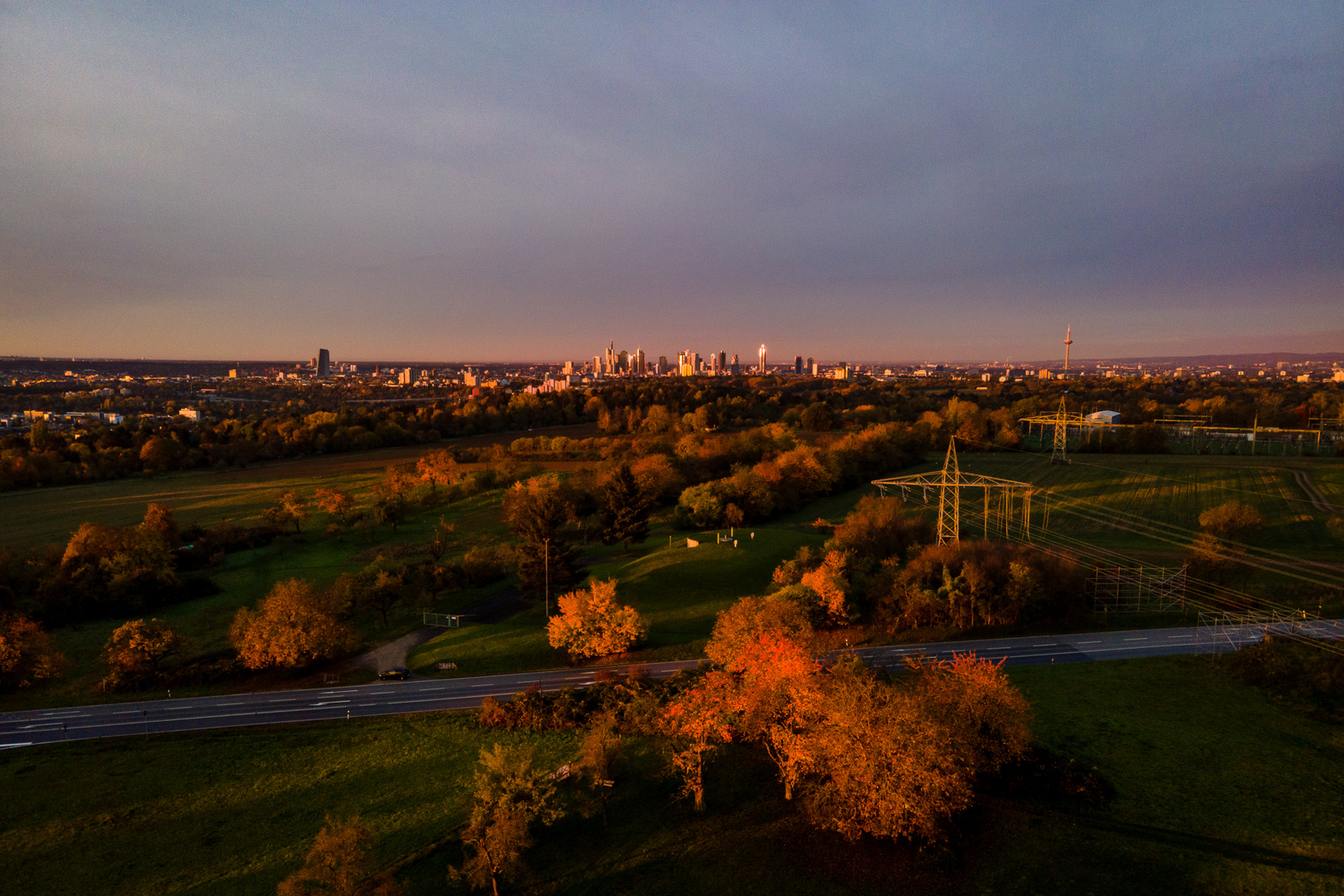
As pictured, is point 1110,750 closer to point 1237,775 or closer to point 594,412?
point 1237,775

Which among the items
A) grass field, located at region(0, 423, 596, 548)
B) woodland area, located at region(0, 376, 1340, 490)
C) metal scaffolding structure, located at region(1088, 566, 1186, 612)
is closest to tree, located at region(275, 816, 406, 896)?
metal scaffolding structure, located at region(1088, 566, 1186, 612)

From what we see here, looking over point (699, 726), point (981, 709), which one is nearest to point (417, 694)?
point (699, 726)

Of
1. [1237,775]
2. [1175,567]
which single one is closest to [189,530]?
[1237,775]

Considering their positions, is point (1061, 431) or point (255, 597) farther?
point (1061, 431)

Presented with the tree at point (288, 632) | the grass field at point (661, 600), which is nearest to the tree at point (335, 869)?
the grass field at point (661, 600)

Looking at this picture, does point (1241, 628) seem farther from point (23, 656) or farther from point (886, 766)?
point (23, 656)

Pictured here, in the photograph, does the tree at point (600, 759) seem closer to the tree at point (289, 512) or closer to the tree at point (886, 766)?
the tree at point (886, 766)
